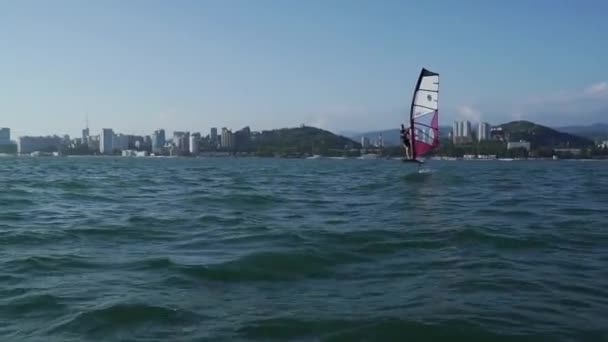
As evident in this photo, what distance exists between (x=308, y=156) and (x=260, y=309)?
7197 inches

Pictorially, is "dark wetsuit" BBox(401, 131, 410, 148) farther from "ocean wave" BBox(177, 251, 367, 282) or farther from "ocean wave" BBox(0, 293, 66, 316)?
"ocean wave" BBox(0, 293, 66, 316)

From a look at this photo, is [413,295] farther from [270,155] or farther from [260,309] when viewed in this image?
[270,155]

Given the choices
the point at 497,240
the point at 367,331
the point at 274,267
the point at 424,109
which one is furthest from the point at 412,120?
the point at 367,331

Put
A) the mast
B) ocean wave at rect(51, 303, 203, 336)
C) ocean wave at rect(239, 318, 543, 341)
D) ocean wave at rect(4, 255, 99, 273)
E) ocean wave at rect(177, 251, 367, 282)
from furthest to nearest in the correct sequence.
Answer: the mast → ocean wave at rect(4, 255, 99, 273) → ocean wave at rect(177, 251, 367, 282) → ocean wave at rect(51, 303, 203, 336) → ocean wave at rect(239, 318, 543, 341)

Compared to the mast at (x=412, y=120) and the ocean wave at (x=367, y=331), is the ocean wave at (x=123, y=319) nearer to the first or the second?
the ocean wave at (x=367, y=331)

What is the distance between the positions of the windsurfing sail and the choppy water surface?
1854 cm

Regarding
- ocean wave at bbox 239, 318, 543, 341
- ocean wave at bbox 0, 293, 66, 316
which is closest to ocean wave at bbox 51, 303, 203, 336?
ocean wave at bbox 0, 293, 66, 316

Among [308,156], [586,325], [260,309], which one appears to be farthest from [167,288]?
[308,156]

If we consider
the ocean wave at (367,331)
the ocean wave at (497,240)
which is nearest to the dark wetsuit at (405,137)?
the ocean wave at (497,240)

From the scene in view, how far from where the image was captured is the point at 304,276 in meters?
8.34

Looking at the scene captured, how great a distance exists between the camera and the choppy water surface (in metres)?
5.97

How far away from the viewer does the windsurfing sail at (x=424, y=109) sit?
34000mm

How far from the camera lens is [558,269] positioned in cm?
859

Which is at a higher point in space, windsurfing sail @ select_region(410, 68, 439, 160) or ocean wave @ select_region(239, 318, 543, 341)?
windsurfing sail @ select_region(410, 68, 439, 160)
